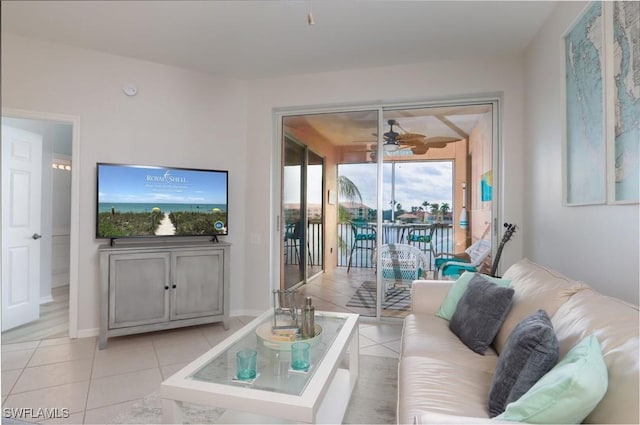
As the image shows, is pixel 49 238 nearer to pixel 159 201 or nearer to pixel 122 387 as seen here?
pixel 159 201

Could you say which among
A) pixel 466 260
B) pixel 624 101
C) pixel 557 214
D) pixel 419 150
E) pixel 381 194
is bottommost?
pixel 466 260

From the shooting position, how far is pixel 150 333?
3.48 m

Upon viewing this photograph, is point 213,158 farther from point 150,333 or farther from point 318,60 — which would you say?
point 150,333

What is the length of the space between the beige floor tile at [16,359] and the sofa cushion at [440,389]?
9.35ft

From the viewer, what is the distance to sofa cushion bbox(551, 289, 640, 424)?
3.55ft

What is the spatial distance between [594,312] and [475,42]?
2578 millimetres

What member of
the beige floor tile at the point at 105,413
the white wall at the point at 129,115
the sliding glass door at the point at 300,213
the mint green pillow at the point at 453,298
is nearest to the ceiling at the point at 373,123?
the sliding glass door at the point at 300,213

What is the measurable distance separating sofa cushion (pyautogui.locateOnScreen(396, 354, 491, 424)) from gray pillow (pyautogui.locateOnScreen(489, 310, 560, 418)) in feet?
0.33

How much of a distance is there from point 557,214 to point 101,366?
11.6 feet

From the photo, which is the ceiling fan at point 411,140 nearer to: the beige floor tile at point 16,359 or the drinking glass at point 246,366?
the drinking glass at point 246,366

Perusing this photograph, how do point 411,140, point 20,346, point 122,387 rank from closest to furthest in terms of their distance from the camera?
point 122,387 < point 20,346 < point 411,140

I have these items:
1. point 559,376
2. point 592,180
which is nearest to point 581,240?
point 592,180

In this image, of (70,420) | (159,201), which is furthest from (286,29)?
(70,420)

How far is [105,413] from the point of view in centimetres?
212
